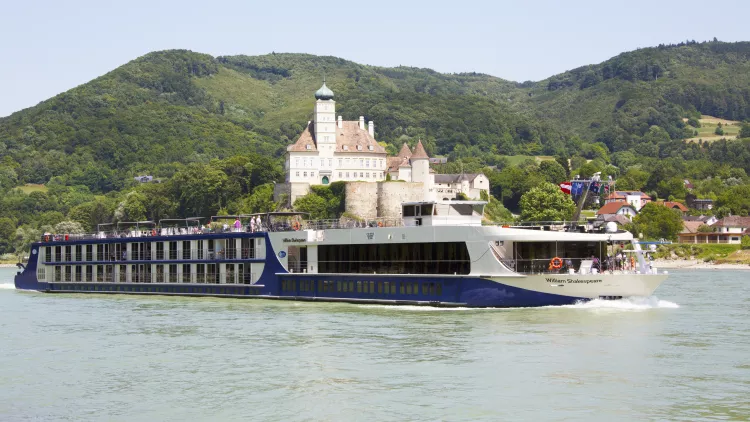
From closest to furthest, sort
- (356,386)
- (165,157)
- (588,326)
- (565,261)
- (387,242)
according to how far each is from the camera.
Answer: (356,386)
(588,326)
(565,261)
(387,242)
(165,157)

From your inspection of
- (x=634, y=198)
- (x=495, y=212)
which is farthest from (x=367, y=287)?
(x=634, y=198)

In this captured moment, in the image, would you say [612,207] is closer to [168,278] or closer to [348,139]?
[348,139]

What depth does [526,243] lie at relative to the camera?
130ft

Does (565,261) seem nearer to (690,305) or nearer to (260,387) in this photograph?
(690,305)

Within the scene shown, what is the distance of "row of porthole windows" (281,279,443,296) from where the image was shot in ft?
136

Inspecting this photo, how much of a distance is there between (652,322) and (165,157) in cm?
17021

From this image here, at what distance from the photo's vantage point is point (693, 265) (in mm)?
95062

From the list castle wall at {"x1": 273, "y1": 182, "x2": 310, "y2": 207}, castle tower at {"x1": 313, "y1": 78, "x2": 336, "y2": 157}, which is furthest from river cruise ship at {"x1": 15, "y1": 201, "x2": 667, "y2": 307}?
castle tower at {"x1": 313, "y1": 78, "x2": 336, "y2": 157}

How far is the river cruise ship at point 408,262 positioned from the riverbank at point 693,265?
4927 cm

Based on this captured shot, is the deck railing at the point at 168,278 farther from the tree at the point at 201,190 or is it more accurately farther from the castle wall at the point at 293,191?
the tree at the point at 201,190

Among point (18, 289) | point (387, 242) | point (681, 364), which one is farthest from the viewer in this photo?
point (18, 289)

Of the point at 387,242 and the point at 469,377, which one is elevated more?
the point at 387,242

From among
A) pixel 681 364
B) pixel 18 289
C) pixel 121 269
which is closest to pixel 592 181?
pixel 681 364

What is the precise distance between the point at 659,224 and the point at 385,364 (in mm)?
87477
